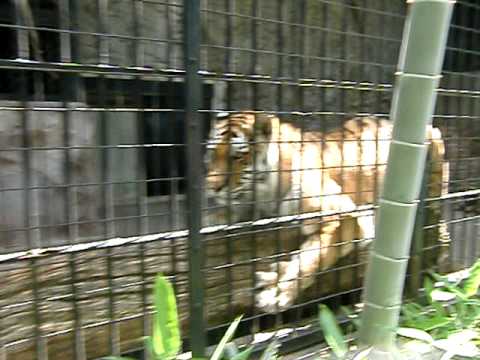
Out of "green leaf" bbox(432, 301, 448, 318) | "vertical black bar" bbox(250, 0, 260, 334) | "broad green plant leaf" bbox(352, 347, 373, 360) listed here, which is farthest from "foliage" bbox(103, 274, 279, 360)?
"green leaf" bbox(432, 301, 448, 318)

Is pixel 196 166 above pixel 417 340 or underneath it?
above

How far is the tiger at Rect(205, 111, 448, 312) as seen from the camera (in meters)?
2.72

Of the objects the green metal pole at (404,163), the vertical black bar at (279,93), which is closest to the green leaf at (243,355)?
the vertical black bar at (279,93)

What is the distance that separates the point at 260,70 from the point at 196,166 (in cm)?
83

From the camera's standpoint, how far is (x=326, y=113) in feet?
9.52

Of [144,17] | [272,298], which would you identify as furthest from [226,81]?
[272,298]

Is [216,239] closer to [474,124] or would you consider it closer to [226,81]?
[226,81]

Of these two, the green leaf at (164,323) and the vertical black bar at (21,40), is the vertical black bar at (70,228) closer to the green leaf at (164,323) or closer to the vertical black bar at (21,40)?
the vertical black bar at (21,40)

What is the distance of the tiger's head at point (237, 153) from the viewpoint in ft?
8.73

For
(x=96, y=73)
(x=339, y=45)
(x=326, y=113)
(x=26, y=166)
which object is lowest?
(x=26, y=166)

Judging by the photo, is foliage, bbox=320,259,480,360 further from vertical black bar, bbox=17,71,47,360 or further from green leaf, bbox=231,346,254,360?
vertical black bar, bbox=17,71,47,360

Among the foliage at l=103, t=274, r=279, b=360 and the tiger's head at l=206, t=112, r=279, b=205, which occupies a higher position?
the tiger's head at l=206, t=112, r=279, b=205

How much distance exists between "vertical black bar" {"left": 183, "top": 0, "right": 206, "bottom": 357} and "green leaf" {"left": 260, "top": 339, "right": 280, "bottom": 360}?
0.35m

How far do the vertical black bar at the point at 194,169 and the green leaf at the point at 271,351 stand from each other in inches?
13.9
